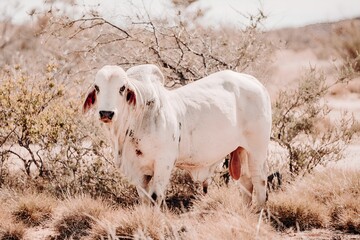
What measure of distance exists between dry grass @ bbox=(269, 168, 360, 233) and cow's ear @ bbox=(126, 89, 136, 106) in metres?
1.98

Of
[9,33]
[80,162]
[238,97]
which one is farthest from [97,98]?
[9,33]

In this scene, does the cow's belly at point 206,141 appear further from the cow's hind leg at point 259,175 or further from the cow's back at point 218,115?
the cow's hind leg at point 259,175

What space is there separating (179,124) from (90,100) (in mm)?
856

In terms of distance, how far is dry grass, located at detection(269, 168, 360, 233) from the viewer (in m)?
7.03

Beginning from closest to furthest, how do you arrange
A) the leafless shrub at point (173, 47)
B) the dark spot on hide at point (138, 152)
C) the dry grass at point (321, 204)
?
the dark spot on hide at point (138, 152), the dry grass at point (321, 204), the leafless shrub at point (173, 47)

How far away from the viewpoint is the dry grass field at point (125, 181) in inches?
266

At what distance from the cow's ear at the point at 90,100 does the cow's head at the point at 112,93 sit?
0.53ft

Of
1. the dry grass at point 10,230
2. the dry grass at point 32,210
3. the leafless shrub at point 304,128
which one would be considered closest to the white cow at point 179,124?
the dry grass at point 10,230

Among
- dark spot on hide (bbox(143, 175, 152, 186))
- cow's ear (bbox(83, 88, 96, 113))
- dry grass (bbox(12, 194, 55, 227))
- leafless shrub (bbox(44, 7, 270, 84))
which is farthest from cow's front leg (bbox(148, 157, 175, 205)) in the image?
leafless shrub (bbox(44, 7, 270, 84))

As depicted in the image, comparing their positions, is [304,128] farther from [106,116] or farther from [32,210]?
[106,116]

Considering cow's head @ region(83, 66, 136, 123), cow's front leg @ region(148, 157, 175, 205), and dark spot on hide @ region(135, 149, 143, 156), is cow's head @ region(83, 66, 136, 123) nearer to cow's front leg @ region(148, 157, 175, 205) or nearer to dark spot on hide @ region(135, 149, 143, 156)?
dark spot on hide @ region(135, 149, 143, 156)

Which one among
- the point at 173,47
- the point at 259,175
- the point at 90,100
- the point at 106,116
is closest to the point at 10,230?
Result: the point at 90,100

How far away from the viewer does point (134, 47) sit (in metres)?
9.51

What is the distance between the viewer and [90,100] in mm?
6172
